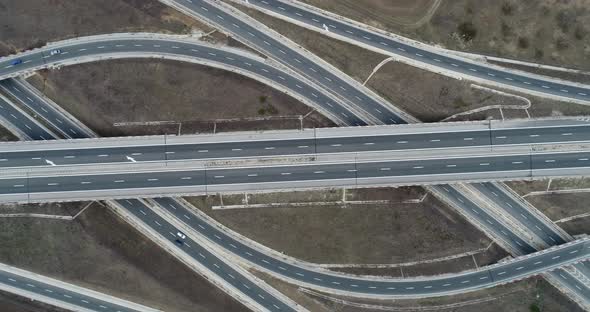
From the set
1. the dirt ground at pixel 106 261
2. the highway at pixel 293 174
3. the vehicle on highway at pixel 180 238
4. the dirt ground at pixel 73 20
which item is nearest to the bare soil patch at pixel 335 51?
the dirt ground at pixel 73 20

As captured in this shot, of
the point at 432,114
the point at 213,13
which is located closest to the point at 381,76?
the point at 432,114

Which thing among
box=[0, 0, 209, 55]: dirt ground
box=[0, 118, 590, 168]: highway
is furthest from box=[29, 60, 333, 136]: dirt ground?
box=[0, 0, 209, 55]: dirt ground

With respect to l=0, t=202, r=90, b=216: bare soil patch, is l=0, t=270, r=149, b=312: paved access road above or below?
below

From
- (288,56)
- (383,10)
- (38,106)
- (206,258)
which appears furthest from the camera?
(38,106)

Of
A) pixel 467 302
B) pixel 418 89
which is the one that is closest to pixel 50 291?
pixel 467 302

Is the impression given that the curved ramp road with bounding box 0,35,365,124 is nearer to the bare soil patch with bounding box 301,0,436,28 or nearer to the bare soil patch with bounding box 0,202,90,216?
the bare soil patch with bounding box 0,202,90,216

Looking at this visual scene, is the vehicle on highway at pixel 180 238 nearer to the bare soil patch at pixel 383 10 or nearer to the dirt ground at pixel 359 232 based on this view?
the dirt ground at pixel 359 232

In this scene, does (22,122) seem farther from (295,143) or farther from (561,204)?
(561,204)
